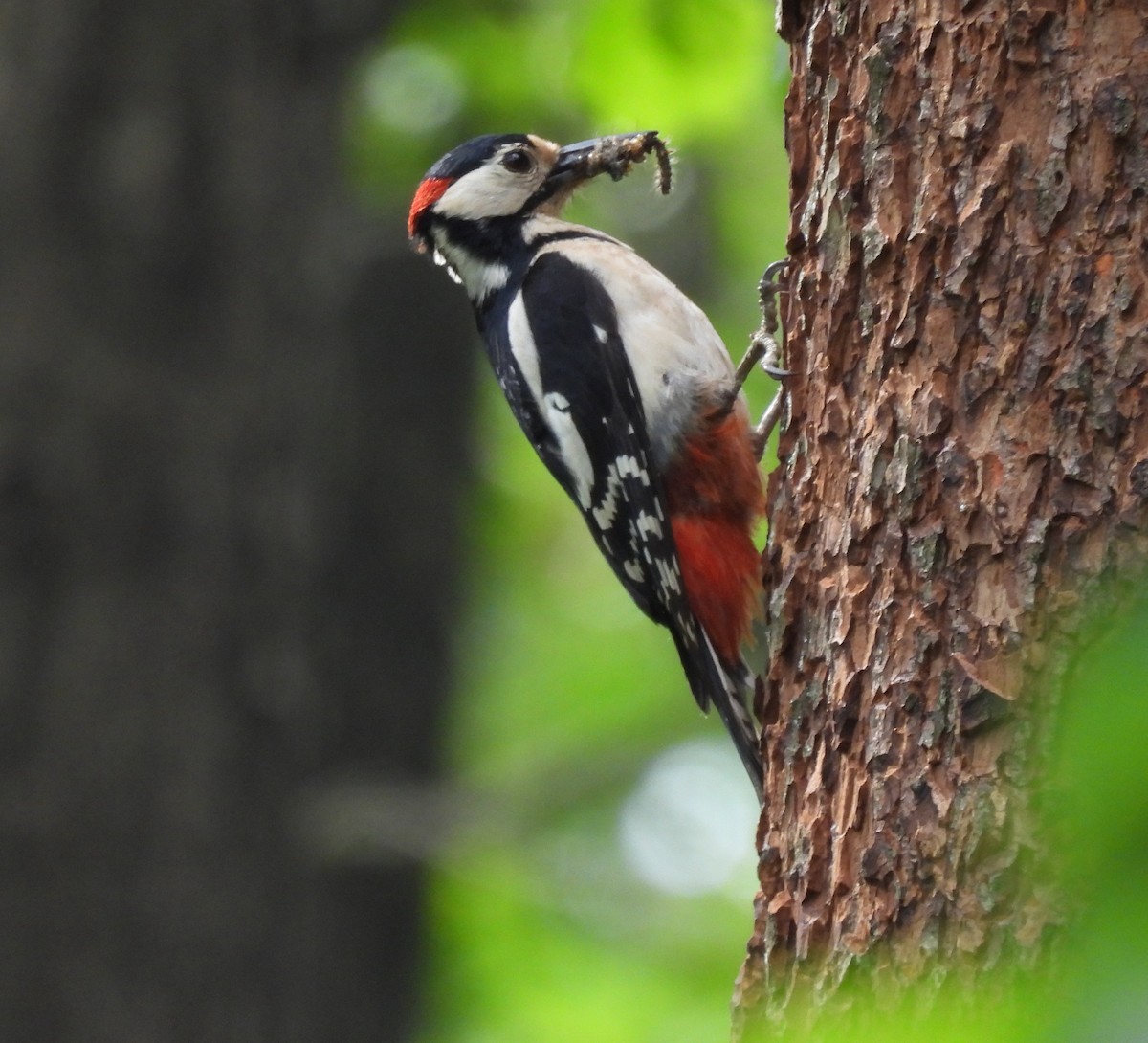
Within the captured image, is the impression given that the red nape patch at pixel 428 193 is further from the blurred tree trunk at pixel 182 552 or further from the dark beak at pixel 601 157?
the blurred tree trunk at pixel 182 552

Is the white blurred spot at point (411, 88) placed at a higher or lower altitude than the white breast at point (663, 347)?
higher

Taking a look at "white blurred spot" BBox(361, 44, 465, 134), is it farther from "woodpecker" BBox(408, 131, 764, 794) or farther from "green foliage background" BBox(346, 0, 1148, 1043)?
"woodpecker" BBox(408, 131, 764, 794)

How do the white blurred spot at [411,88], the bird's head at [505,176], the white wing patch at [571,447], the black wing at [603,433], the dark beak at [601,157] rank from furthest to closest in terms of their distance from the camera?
the white blurred spot at [411,88]
the bird's head at [505,176]
the dark beak at [601,157]
the white wing patch at [571,447]
the black wing at [603,433]

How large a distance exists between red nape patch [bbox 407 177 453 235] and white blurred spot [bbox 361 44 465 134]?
524 mm

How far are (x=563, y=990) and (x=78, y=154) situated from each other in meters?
4.65

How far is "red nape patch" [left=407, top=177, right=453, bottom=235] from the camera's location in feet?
13.8

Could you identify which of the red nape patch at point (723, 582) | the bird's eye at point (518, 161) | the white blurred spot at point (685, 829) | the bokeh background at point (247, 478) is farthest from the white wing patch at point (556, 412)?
the white blurred spot at point (685, 829)

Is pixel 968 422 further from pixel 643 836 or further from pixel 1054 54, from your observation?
pixel 643 836

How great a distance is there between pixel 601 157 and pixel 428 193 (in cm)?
48

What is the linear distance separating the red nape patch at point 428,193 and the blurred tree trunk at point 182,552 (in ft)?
1.45

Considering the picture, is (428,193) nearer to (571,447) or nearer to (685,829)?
(571,447)

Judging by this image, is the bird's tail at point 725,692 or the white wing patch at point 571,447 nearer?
the bird's tail at point 725,692

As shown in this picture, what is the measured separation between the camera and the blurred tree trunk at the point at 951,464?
79.6 inches

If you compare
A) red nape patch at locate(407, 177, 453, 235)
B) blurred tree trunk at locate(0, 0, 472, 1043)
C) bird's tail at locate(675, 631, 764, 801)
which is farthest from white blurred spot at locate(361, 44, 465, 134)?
bird's tail at locate(675, 631, 764, 801)
